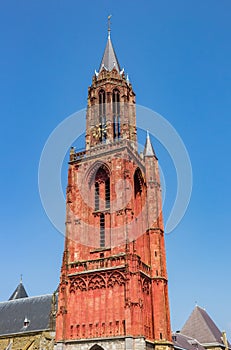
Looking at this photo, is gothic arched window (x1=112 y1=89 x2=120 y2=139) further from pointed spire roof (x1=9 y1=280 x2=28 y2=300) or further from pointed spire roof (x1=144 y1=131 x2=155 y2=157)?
pointed spire roof (x1=9 y1=280 x2=28 y2=300)

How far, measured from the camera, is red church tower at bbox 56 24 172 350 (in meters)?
33.2

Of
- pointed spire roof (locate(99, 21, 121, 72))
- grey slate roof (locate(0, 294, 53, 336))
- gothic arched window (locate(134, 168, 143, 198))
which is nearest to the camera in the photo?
grey slate roof (locate(0, 294, 53, 336))

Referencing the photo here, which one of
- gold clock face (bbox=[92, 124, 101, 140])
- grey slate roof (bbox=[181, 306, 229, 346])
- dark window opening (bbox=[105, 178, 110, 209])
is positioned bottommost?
grey slate roof (bbox=[181, 306, 229, 346])

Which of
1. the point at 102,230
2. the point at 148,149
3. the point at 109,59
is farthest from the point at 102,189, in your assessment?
the point at 109,59

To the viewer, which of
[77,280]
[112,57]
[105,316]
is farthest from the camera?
[112,57]

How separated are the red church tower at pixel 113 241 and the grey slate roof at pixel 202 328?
69.4ft

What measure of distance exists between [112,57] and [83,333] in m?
31.3

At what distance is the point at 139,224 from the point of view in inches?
1543

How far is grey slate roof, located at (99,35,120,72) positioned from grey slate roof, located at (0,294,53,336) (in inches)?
1038

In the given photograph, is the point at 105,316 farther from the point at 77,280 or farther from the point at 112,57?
the point at 112,57

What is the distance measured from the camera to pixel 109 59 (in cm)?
4934

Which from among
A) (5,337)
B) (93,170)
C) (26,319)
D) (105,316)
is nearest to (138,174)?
(93,170)

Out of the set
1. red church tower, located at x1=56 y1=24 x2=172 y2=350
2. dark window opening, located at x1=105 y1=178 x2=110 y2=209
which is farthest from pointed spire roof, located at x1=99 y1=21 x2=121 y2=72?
dark window opening, located at x1=105 y1=178 x2=110 y2=209

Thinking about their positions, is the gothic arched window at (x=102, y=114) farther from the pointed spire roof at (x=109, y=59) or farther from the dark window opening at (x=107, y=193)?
the dark window opening at (x=107, y=193)
